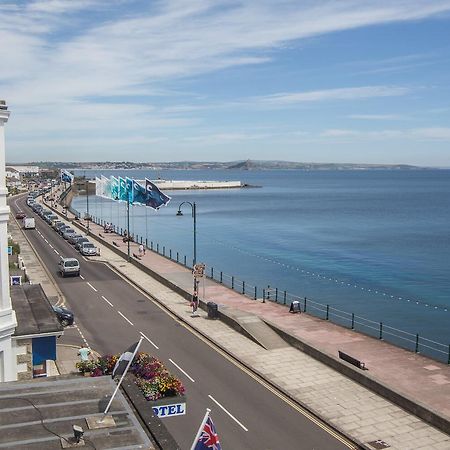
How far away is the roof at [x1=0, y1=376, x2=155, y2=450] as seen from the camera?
895cm

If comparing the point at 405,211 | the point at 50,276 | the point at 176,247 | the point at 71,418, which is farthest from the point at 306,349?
the point at 405,211

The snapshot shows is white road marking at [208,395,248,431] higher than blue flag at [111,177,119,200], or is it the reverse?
blue flag at [111,177,119,200]

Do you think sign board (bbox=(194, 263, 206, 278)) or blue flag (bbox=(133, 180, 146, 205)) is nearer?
sign board (bbox=(194, 263, 206, 278))

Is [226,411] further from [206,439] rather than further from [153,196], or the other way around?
[153,196]

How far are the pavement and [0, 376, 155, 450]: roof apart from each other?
400 inches

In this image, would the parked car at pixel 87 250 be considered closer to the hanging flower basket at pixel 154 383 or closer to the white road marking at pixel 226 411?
the white road marking at pixel 226 411

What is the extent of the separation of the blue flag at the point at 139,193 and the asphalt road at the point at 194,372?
1112 centimetres

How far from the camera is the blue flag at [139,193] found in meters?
52.9

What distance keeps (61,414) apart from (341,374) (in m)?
16.1

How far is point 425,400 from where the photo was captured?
2117 centimetres

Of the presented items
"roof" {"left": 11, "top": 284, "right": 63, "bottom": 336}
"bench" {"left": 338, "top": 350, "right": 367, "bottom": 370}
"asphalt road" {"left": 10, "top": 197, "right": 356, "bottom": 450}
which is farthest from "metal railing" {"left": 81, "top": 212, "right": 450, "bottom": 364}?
"roof" {"left": 11, "top": 284, "right": 63, "bottom": 336}

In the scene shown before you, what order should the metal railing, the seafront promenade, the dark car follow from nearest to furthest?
the seafront promenade → the dark car → the metal railing

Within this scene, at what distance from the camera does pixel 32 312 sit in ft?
67.5

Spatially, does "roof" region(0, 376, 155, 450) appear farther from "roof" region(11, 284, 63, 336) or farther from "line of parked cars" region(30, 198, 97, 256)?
"line of parked cars" region(30, 198, 97, 256)
